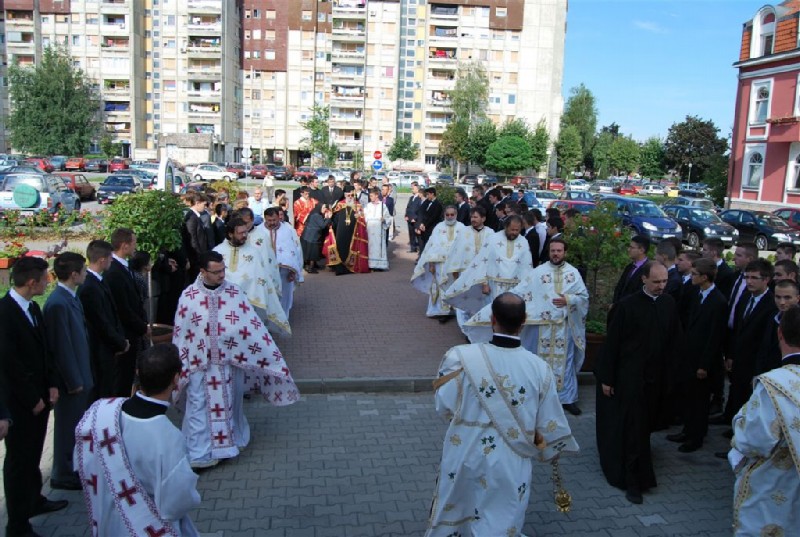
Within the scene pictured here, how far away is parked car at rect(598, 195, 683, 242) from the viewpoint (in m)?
26.0

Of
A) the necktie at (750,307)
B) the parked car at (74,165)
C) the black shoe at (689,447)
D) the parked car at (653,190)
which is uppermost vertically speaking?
the parked car at (74,165)

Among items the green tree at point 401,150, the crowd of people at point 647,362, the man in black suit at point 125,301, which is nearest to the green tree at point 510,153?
the green tree at point 401,150

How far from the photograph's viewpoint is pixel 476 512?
13.6 ft

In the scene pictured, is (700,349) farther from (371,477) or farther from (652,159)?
(652,159)

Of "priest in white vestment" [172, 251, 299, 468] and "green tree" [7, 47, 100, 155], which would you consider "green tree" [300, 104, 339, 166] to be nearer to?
"green tree" [7, 47, 100, 155]

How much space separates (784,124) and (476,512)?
39.8 meters

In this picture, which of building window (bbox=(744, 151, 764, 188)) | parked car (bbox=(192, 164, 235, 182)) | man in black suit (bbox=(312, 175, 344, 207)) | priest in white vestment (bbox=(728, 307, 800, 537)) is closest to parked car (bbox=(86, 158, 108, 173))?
parked car (bbox=(192, 164, 235, 182))

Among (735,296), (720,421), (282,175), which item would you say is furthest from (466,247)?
(282,175)

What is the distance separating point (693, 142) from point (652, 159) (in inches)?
455

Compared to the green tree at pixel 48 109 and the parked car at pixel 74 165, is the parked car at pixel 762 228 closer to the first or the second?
the parked car at pixel 74 165

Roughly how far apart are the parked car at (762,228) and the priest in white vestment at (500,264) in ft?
66.9

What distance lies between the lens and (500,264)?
30.7ft

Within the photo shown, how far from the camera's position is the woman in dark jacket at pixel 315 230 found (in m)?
16.1

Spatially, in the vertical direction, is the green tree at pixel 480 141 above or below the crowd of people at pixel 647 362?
above
